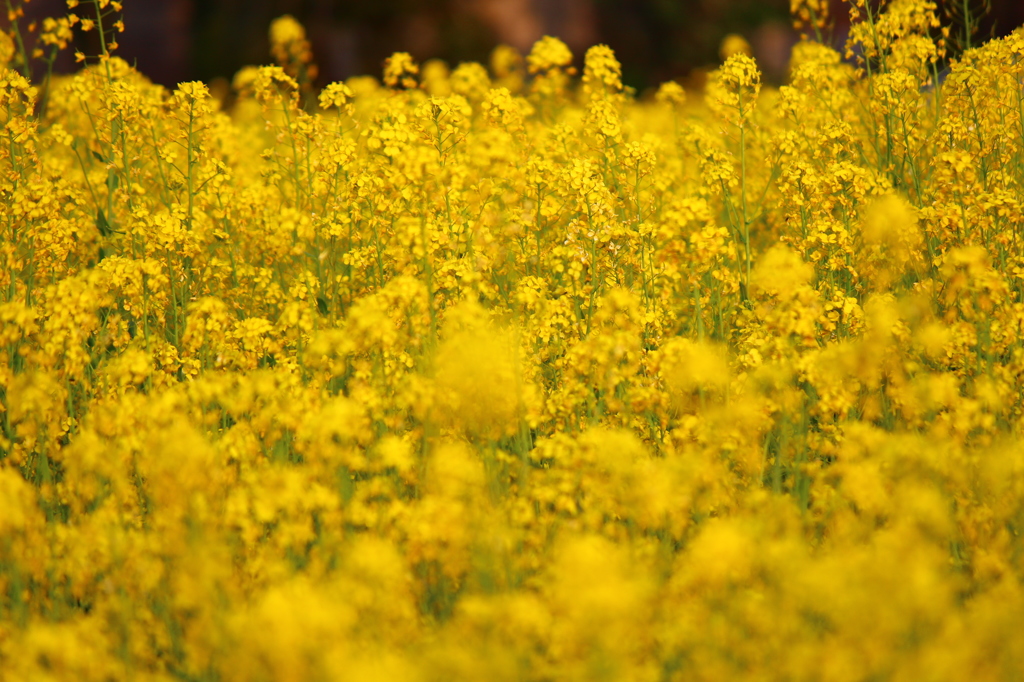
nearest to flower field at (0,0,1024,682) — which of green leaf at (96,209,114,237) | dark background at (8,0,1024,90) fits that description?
green leaf at (96,209,114,237)

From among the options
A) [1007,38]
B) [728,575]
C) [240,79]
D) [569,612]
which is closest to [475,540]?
[569,612]

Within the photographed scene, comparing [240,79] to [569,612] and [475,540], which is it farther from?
[569,612]

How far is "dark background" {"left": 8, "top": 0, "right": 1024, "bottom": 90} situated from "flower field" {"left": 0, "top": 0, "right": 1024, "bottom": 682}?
12.2 meters

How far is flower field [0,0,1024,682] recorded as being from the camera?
249 centimetres

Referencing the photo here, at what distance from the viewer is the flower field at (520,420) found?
2494mm

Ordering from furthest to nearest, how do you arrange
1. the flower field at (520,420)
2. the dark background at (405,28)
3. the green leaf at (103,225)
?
the dark background at (405,28), the green leaf at (103,225), the flower field at (520,420)

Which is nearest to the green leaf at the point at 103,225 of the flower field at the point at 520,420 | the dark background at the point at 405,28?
the flower field at the point at 520,420

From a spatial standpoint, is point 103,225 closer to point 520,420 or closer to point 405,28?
point 520,420

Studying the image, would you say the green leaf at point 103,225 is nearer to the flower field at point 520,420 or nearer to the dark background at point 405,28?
the flower field at point 520,420

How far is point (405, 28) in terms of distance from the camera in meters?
18.2

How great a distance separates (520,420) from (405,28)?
1624 centimetres

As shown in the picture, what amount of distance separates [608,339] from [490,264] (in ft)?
4.17

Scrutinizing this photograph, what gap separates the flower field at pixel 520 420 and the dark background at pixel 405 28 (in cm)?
1217

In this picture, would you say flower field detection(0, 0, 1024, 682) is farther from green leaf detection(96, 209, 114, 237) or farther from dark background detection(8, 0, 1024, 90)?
dark background detection(8, 0, 1024, 90)
